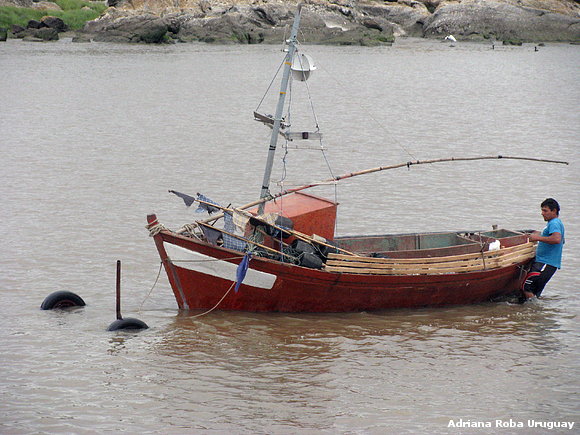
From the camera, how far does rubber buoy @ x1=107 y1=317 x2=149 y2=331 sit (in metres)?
13.6

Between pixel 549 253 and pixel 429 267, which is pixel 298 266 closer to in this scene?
pixel 429 267

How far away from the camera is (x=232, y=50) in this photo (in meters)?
76.0

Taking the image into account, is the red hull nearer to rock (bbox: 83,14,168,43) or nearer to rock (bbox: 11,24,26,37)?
rock (bbox: 83,14,168,43)

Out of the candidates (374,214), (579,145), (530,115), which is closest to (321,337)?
(374,214)

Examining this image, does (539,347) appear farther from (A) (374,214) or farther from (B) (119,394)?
(A) (374,214)

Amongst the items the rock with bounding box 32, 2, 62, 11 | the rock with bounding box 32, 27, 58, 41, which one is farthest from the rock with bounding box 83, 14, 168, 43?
the rock with bounding box 32, 2, 62, 11

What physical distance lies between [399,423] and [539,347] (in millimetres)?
3924

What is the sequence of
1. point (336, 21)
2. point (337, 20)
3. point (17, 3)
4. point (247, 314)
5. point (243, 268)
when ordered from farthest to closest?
1. point (17, 3)
2. point (337, 20)
3. point (336, 21)
4. point (247, 314)
5. point (243, 268)

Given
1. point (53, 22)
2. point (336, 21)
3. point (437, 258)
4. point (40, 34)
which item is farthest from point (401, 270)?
point (336, 21)

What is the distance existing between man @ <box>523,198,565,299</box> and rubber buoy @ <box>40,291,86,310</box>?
27.1 feet

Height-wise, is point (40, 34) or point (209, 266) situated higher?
point (40, 34)

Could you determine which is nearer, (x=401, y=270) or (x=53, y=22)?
(x=401, y=270)

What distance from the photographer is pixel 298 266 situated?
1373 centimetres

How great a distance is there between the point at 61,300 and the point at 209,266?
296 centimetres
